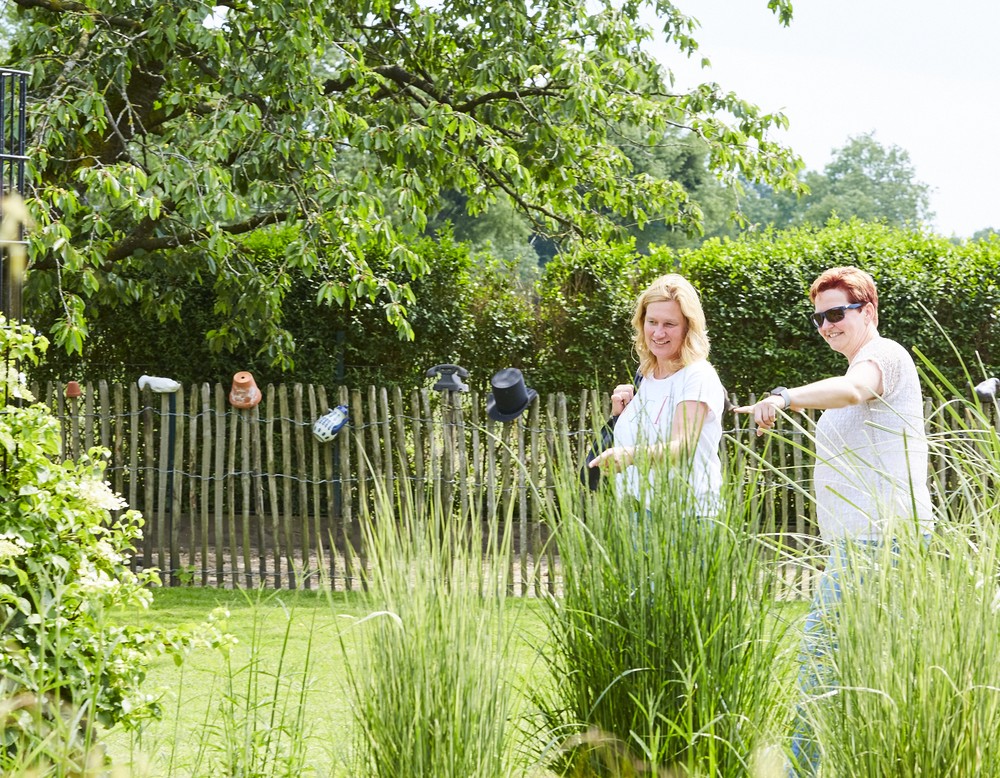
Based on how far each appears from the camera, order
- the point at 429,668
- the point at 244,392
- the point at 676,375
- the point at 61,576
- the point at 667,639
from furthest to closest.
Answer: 1. the point at 244,392
2. the point at 676,375
3. the point at 61,576
4. the point at 667,639
5. the point at 429,668

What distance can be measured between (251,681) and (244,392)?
505 centimetres

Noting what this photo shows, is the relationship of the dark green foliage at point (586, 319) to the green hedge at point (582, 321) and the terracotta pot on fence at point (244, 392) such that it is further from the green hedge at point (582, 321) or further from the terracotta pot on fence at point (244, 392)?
the terracotta pot on fence at point (244, 392)

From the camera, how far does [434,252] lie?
9414mm

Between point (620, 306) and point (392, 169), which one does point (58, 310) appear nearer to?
point (392, 169)

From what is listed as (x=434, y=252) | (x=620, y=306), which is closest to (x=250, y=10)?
(x=434, y=252)

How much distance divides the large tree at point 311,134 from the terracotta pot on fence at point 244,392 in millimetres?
653

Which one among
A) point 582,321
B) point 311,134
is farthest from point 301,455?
point 582,321

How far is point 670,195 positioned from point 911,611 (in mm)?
7856

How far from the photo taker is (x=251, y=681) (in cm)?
219

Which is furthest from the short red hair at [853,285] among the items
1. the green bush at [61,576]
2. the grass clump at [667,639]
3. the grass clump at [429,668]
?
the green bush at [61,576]

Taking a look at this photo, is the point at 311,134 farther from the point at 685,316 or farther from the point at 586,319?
the point at 685,316

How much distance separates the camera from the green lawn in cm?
215

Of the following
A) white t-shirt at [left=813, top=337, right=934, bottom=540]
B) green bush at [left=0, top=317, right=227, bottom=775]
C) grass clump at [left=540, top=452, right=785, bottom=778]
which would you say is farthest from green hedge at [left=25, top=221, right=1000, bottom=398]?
grass clump at [left=540, top=452, right=785, bottom=778]

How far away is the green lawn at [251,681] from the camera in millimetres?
2150
